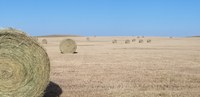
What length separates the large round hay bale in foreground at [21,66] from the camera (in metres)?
9.91

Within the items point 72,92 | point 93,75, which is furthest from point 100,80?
point 72,92

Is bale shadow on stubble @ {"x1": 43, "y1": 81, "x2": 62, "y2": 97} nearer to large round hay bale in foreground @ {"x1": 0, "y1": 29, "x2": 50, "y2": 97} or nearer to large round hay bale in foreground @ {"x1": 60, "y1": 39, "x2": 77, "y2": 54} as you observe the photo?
large round hay bale in foreground @ {"x1": 0, "y1": 29, "x2": 50, "y2": 97}

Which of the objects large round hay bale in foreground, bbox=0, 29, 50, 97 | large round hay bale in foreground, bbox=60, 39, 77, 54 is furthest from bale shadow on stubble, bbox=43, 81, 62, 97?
large round hay bale in foreground, bbox=60, 39, 77, 54

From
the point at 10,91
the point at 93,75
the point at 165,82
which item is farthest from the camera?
the point at 93,75

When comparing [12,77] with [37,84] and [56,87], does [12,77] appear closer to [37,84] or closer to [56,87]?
[37,84]

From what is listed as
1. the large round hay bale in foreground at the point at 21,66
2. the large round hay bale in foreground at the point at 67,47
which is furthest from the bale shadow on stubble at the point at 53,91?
the large round hay bale in foreground at the point at 67,47

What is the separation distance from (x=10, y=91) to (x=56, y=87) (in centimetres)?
316

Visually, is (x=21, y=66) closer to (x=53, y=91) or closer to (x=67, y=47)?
(x=53, y=91)

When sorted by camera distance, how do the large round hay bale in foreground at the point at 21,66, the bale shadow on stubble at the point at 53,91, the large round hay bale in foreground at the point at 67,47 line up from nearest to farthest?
the large round hay bale in foreground at the point at 21,66
the bale shadow on stubble at the point at 53,91
the large round hay bale in foreground at the point at 67,47

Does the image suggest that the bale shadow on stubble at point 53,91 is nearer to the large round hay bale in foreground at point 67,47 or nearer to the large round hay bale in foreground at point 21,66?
the large round hay bale in foreground at point 21,66

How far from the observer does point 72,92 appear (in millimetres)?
12164

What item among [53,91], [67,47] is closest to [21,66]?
[53,91]

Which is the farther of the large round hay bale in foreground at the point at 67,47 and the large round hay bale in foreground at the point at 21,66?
the large round hay bale in foreground at the point at 67,47

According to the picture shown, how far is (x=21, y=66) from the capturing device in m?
10.2
